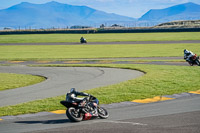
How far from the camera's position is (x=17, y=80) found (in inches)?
1109

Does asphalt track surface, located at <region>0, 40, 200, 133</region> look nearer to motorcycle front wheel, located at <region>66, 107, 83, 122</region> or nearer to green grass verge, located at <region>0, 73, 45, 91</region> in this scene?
motorcycle front wheel, located at <region>66, 107, 83, 122</region>

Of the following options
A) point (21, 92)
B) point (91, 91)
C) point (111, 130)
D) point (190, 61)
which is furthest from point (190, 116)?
point (190, 61)

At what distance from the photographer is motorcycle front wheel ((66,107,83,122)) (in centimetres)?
1345

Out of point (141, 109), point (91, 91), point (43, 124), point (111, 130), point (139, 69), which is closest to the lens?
point (111, 130)

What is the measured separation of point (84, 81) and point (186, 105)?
1067cm

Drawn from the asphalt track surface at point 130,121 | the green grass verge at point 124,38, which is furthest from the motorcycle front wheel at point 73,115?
the green grass verge at point 124,38

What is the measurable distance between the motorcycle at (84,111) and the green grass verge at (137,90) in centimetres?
295

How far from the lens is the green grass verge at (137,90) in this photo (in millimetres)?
16798

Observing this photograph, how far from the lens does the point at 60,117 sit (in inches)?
583

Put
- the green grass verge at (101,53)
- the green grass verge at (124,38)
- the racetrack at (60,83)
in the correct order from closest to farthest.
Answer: the racetrack at (60,83), the green grass verge at (101,53), the green grass verge at (124,38)

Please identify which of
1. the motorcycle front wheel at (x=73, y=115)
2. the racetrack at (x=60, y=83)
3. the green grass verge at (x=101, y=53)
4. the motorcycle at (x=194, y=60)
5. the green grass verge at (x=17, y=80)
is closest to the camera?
the motorcycle front wheel at (x=73, y=115)

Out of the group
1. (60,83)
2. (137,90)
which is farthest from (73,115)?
(60,83)

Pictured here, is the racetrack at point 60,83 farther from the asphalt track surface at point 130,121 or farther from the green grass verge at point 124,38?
the green grass verge at point 124,38

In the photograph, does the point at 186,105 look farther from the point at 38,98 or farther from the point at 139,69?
the point at 139,69
